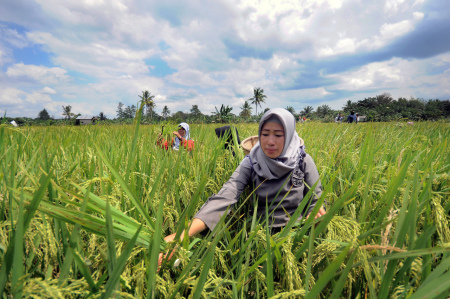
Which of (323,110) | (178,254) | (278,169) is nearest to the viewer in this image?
(178,254)

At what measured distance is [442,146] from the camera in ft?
5.49

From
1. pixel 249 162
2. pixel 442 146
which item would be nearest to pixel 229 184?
pixel 249 162

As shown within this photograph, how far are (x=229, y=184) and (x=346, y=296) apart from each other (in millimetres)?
771

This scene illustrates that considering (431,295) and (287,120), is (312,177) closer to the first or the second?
(287,120)

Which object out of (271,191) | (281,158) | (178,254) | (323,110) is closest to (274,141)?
(281,158)

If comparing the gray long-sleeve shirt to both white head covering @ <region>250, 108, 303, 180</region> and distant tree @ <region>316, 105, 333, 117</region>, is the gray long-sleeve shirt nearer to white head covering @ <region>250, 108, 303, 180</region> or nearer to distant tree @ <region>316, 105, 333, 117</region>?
white head covering @ <region>250, 108, 303, 180</region>

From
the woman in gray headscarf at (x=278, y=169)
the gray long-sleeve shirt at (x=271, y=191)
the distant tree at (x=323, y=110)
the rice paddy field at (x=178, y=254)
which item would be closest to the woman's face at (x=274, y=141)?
the woman in gray headscarf at (x=278, y=169)

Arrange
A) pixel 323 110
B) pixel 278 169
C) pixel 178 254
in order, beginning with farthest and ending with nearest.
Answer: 1. pixel 323 110
2. pixel 278 169
3. pixel 178 254

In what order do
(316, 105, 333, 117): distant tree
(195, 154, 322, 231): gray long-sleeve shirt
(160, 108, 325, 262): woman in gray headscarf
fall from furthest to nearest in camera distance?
(316, 105, 333, 117): distant tree
(160, 108, 325, 262): woman in gray headscarf
(195, 154, 322, 231): gray long-sleeve shirt

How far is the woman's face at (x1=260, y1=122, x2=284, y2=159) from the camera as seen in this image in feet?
4.60

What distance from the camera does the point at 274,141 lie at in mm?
1401

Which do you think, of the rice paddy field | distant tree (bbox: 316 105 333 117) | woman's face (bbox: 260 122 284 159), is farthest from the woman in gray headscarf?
distant tree (bbox: 316 105 333 117)

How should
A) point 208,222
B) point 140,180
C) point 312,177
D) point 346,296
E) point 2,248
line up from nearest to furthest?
1. point 2,248
2. point 346,296
3. point 208,222
4. point 140,180
5. point 312,177

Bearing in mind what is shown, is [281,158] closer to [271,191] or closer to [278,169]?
[278,169]
